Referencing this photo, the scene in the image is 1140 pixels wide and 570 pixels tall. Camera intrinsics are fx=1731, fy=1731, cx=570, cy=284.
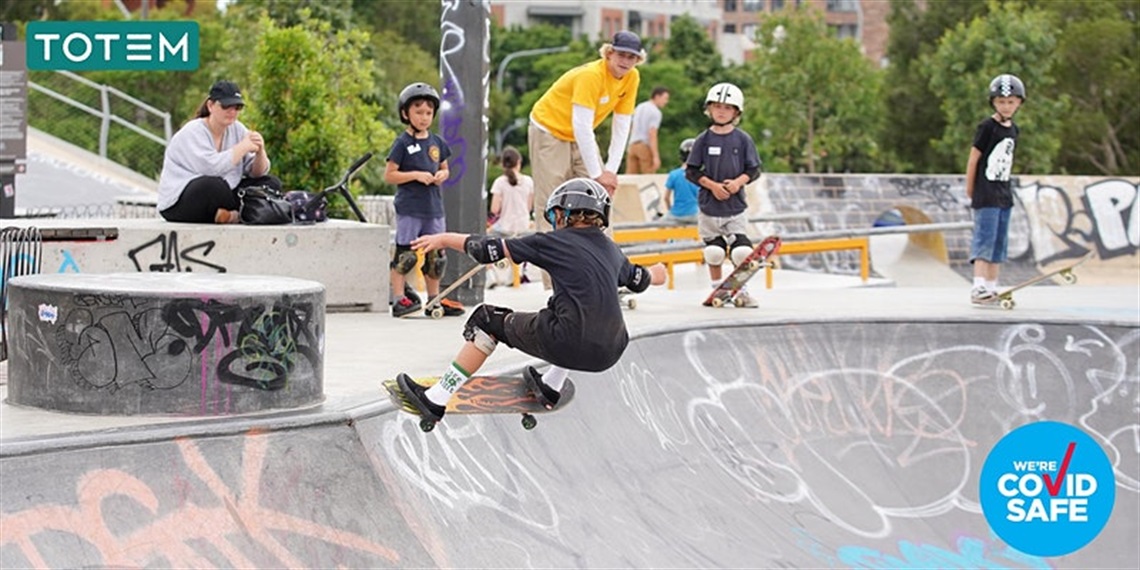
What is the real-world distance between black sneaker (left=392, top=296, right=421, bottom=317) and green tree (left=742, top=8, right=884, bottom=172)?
36559 millimetres

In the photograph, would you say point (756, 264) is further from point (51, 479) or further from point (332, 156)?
point (51, 479)

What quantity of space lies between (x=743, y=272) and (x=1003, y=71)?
3462cm

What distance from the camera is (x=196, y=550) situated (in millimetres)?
6188

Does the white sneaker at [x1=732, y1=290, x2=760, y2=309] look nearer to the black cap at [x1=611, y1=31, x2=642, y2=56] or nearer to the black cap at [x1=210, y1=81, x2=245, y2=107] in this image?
the black cap at [x1=611, y1=31, x2=642, y2=56]

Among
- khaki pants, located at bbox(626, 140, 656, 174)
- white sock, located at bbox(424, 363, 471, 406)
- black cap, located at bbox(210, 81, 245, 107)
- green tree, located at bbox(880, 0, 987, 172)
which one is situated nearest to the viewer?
white sock, located at bbox(424, 363, 471, 406)

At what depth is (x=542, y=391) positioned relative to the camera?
24.2ft

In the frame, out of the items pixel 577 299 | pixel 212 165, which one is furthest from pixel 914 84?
pixel 577 299

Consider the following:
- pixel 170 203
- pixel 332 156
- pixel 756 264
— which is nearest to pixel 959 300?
pixel 756 264

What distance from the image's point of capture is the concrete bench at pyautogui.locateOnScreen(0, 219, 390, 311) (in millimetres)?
10203

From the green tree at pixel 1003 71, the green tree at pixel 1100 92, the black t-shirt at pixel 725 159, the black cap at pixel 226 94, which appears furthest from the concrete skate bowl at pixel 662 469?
the green tree at pixel 1100 92

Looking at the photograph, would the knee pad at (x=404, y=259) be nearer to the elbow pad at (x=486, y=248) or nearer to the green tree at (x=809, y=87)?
the elbow pad at (x=486, y=248)

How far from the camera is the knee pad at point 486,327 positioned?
7.11 m

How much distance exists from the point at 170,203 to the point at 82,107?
18.7 metres

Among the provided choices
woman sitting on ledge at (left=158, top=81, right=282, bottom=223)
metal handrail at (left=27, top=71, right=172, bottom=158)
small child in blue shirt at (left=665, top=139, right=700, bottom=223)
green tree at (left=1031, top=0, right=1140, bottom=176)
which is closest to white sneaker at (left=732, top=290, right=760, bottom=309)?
small child in blue shirt at (left=665, top=139, right=700, bottom=223)
